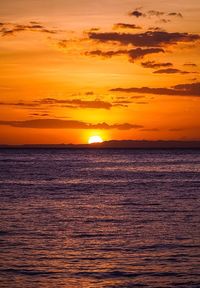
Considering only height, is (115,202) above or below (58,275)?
above

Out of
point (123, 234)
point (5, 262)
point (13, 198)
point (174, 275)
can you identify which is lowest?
point (174, 275)

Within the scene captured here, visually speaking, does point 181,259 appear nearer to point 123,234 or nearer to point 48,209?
point 123,234

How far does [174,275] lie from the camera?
72.6 ft

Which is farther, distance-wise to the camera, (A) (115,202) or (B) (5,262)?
(A) (115,202)

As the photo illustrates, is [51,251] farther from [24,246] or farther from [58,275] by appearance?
[58,275]

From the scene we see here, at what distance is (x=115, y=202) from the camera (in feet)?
162

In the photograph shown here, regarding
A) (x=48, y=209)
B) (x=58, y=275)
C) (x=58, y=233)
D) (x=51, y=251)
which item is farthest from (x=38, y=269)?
(x=48, y=209)

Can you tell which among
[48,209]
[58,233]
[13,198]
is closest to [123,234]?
[58,233]

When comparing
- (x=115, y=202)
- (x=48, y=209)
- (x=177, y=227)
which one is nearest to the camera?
(x=177, y=227)

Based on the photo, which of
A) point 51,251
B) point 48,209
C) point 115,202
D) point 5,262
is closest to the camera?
point 5,262

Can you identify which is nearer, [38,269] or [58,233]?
[38,269]

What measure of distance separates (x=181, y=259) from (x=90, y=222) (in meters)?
12.2

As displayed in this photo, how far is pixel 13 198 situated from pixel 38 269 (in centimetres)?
2917

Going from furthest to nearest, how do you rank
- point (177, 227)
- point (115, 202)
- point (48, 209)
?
point (115, 202), point (48, 209), point (177, 227)
